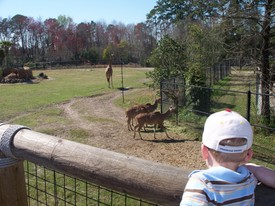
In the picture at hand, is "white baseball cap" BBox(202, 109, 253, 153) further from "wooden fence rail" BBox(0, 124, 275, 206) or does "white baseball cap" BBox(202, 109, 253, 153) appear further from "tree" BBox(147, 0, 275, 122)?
"tree" BBox(147, 0, 275, 122)

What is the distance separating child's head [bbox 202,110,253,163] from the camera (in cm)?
135

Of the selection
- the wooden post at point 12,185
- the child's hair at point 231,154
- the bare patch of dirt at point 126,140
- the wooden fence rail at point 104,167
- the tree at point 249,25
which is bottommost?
the bare patch of dirt at point 126,140

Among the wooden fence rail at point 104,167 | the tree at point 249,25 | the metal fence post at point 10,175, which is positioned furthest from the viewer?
the tree at point 249,25

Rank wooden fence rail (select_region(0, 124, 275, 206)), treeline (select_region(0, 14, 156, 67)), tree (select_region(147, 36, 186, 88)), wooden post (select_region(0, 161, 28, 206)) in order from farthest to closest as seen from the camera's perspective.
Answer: treeline (select_region(0, 14, 156, 67))
tree (select_region(147, 36, 186, 88))
wooden post (select_region(0, 161, 28, 206))
wooden fence rail (select_region(0, 124, 275, 206))

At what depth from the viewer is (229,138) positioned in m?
1.35

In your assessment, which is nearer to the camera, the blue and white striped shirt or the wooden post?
the blue and white striped shirt

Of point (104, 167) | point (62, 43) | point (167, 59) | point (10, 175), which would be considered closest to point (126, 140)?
point (167, 59)

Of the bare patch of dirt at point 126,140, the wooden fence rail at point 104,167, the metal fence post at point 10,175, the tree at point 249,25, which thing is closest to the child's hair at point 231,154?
the wooden fence rail at point 104,167

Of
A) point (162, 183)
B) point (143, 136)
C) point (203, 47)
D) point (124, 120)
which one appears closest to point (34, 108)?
point (124, 120)

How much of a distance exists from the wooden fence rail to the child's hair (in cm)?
16

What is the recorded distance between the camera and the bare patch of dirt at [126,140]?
7.80 metres

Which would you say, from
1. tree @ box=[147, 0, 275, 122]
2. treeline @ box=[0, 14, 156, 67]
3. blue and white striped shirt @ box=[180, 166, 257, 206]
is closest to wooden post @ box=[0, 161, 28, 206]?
blue and white striped shirt @ box=[180, 166, 257, 206]

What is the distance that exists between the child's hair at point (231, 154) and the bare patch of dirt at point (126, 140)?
5858 millimetres

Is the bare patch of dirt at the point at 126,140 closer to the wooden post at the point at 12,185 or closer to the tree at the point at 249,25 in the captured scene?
Answer: the tree at the point at 249,25
